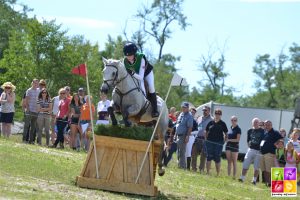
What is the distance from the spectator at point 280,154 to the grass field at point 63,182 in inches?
41.5

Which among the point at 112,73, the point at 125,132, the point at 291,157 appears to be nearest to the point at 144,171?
the point at 125,132

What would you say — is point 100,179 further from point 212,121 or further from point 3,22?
point 3,22

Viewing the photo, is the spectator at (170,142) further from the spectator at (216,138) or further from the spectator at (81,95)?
the spectator at (81,95)

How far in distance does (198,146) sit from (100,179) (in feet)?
28.4

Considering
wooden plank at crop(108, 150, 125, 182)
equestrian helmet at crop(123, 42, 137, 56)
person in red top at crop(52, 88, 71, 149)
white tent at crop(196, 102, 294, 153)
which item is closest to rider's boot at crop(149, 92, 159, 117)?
equestrian helmet at crop(123, 42, 137, 56)

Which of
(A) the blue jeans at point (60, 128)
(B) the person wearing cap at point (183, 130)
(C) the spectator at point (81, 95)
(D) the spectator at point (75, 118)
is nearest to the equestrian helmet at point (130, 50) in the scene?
(D) the spectator at point (75, 118)

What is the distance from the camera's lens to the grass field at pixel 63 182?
10938mm

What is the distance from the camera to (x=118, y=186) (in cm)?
1237

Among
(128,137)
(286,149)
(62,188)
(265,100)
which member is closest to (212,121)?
(286,149)

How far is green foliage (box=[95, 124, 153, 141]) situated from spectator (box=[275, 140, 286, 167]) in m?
7.37

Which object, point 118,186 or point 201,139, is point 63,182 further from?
point 201,139

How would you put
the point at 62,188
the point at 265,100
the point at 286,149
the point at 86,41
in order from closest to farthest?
1. the point at 62,188
2. the point at 286,149
3. the point at 86,41
4. the point at 265,100

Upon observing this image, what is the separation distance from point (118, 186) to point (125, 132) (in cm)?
108

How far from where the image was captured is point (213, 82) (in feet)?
238
